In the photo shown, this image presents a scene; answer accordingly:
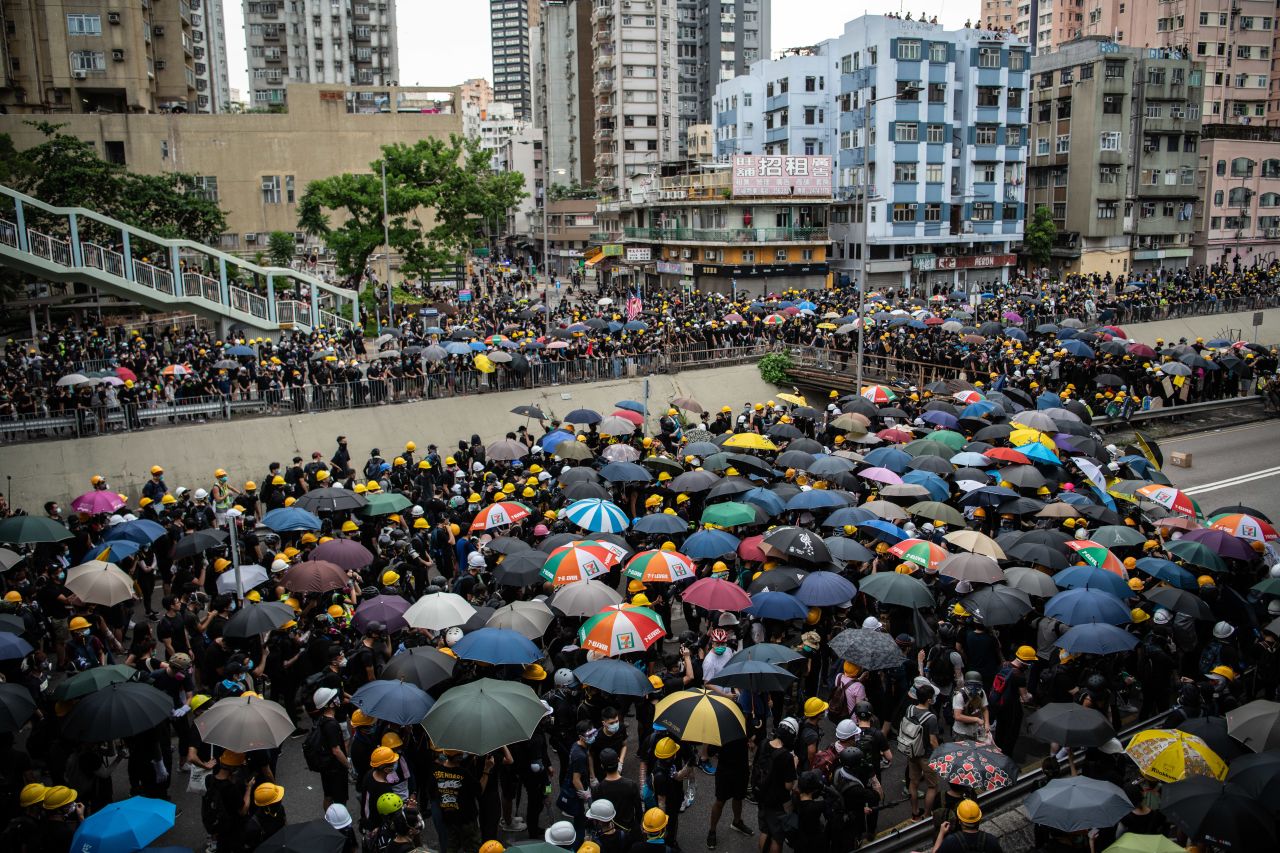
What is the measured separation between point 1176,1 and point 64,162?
243 feet

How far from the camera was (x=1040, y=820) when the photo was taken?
705 centimetres

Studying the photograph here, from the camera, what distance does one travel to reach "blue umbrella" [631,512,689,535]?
13461mm

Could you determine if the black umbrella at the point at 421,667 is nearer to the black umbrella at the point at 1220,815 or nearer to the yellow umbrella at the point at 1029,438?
the black umbrella at the point at 1220,815

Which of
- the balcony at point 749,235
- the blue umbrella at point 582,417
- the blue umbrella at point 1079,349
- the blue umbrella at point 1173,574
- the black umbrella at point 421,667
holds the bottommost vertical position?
the blue umbrella at point 1173,574

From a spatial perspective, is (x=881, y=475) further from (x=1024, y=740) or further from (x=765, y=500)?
(x=1024, y=740)

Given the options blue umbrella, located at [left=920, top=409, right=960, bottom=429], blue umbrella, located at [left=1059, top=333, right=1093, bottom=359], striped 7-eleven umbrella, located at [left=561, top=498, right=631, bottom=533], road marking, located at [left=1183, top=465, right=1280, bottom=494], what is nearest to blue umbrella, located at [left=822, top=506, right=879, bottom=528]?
striped 7-eleven umbrella, located at [left=561, top=498, right=631, bottom=533]

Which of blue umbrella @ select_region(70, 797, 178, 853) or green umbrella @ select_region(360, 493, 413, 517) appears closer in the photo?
blue umbrella @ select_region(70, 797, 178, 853)

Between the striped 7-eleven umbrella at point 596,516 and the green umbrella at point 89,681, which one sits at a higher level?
the striped 7-eleven umbrella at point 596,516

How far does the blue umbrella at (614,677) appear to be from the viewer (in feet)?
28.7

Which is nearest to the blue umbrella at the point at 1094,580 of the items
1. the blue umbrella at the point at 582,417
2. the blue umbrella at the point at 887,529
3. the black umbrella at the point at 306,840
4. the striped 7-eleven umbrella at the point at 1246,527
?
the blue umbrella at the point at 887,529

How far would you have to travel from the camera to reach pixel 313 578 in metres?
11.5

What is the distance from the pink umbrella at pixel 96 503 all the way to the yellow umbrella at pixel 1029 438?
50.3 feet

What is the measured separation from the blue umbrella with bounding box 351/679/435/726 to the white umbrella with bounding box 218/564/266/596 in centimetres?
397

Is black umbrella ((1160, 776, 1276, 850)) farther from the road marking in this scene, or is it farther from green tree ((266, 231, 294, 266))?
green tree ((266, 231, 294, 266))
